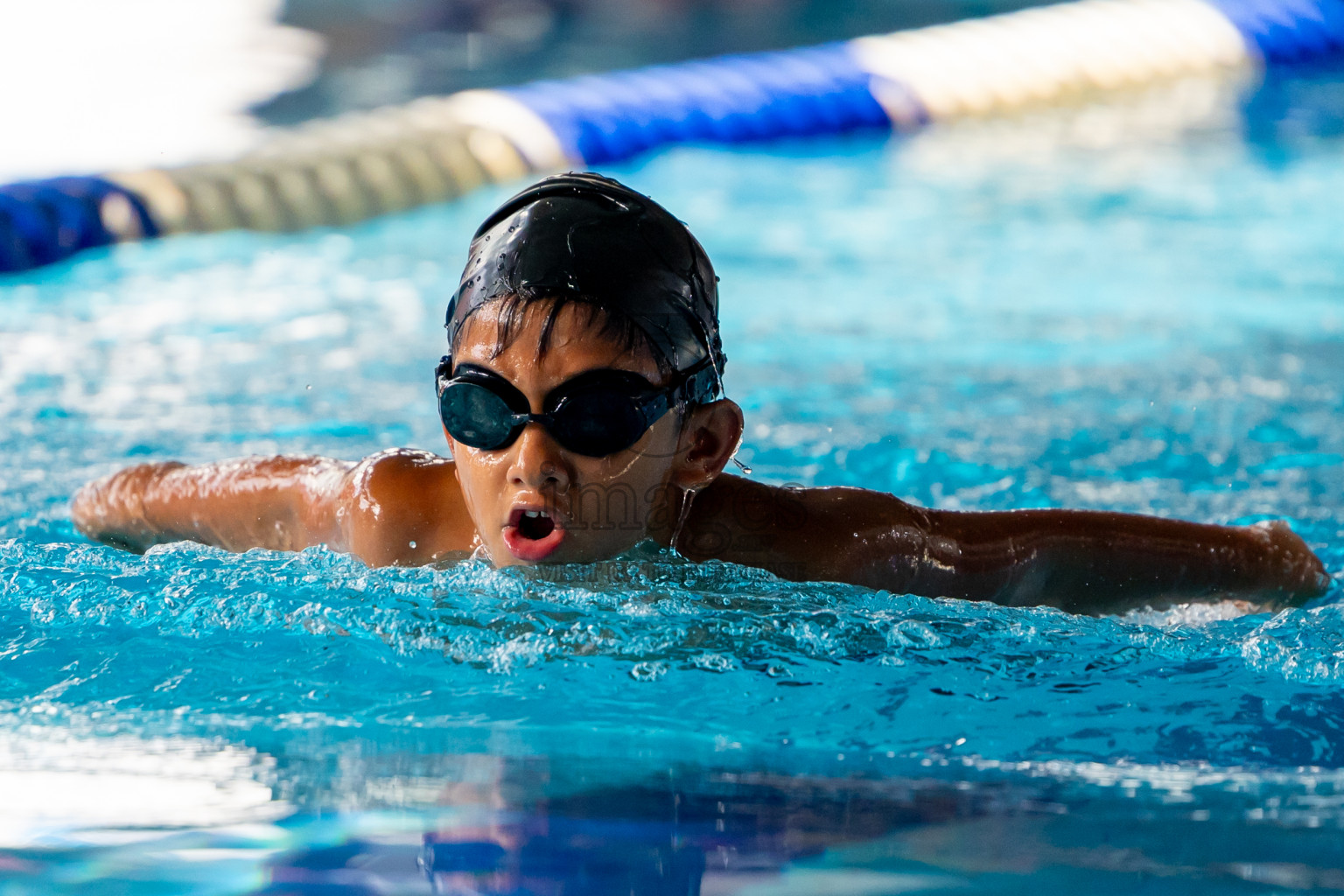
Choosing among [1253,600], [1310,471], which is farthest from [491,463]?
[1310,471]

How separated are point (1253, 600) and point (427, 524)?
1362 mm

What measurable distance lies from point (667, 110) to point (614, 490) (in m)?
6.65

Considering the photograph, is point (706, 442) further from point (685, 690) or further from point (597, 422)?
point (685, 690)

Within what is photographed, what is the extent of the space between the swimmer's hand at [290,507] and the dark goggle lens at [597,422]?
40 centimetres

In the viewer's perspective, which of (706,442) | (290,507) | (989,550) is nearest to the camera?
(706,442)

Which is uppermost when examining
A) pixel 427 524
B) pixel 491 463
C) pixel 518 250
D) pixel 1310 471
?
pixel 518 250

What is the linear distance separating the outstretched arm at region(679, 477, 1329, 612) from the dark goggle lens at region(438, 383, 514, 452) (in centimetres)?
40

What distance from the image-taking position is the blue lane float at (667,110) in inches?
253

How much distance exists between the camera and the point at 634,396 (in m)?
2.14

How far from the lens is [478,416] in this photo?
6.95ft

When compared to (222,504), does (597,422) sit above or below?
above

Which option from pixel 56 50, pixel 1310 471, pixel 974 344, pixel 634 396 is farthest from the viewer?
pixel 56 50

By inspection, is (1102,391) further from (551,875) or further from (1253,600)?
(551,875)

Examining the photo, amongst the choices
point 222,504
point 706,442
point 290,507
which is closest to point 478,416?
point 706,442
